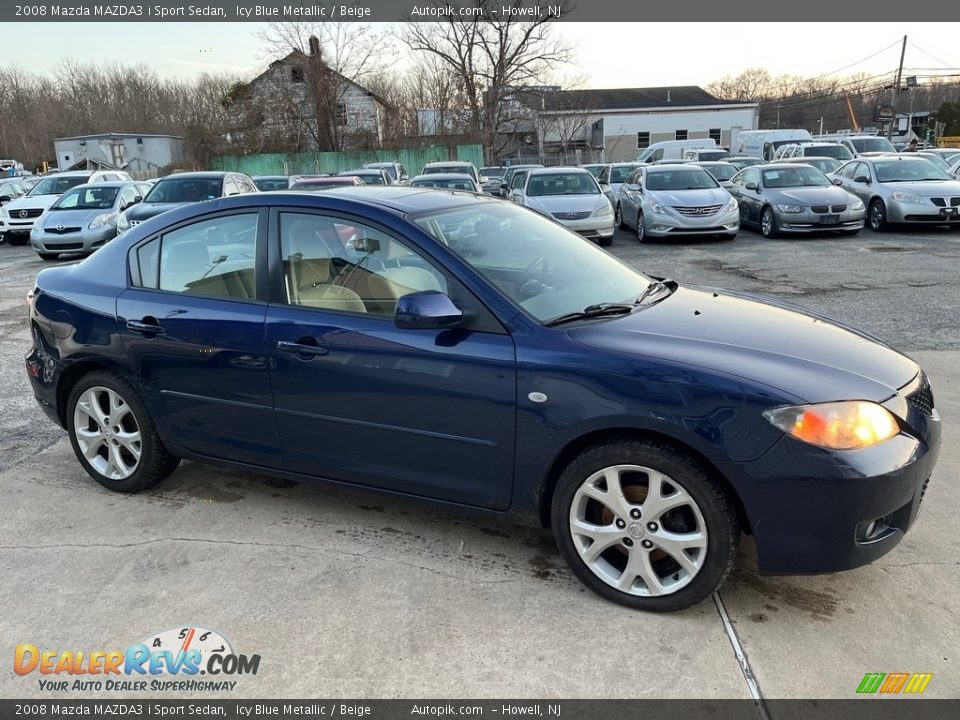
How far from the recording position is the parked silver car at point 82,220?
14609 millimetres

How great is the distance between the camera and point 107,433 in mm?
4148

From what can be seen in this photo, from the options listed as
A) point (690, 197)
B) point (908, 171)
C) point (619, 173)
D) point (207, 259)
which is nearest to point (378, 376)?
point (207, 259)

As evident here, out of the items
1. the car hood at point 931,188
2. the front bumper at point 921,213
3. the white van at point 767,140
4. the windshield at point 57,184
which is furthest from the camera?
the white van at point 767,140

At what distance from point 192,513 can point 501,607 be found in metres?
1.88

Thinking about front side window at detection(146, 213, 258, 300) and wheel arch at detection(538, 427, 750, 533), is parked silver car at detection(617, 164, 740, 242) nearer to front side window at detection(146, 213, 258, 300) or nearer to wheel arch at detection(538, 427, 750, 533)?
front side window at detection(146, 213, 258, 300)

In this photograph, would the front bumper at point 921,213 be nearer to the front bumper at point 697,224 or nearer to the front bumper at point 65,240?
the front bumper at point 697,224

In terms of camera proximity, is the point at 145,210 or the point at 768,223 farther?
the point at 768,223

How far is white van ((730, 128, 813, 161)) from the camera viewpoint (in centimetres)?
2855

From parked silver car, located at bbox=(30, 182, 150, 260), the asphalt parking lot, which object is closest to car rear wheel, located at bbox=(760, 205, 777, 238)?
the asphalt parking lot

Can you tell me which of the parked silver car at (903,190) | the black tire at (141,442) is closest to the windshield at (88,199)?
the black tire at (141,442)

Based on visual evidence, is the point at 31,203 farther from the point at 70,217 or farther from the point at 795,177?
the point at 795,177

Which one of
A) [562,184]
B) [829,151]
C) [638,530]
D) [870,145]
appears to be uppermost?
[870,145]

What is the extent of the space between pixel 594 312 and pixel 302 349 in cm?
133

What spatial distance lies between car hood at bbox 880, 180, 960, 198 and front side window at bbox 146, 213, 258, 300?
47.2 ft
